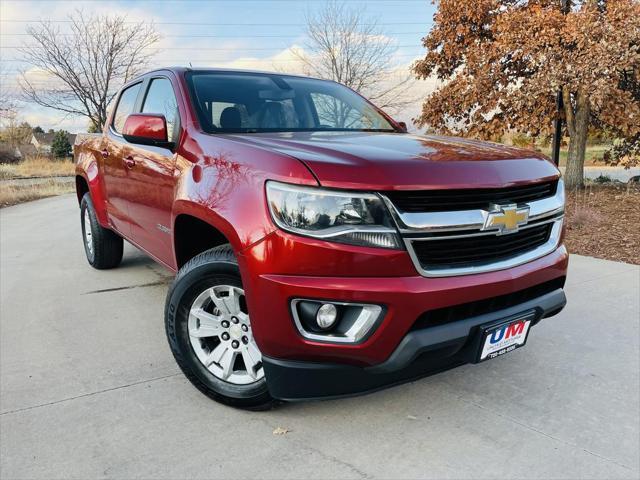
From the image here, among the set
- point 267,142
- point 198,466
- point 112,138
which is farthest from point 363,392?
point 112,138

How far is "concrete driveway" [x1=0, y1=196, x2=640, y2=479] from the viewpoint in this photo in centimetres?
216

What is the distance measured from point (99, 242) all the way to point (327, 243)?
373 cm

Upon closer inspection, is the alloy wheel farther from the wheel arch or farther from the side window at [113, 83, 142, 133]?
the side window at [113, 83, 142, 133]

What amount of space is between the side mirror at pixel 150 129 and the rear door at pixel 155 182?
86 millimetres

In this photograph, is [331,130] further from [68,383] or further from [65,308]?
[65,308]

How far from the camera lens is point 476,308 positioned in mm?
2221

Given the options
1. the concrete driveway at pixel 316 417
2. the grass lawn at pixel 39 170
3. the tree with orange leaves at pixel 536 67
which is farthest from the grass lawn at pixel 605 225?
the grass lawn at pixel 39 170

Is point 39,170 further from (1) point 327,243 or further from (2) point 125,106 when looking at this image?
(1) point 327,243

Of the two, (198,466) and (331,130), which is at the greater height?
(331,130)

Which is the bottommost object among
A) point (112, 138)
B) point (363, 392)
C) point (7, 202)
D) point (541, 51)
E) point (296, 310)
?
point (7, 202)

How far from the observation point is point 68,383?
9.30 ft

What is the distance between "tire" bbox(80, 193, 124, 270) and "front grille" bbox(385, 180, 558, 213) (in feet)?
12.0

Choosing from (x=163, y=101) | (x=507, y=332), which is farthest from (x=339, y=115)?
(x=507, y=332)

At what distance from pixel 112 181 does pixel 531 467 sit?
355cm
